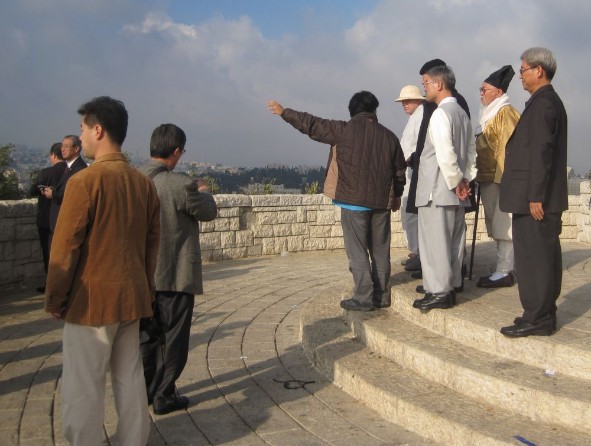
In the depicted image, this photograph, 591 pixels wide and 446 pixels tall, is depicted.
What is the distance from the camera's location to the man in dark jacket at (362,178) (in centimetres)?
507

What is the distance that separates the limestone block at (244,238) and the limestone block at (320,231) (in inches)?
47.3

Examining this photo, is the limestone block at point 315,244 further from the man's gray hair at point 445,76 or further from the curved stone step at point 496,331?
the man's gray hair at point 445,76

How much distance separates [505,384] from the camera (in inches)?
139

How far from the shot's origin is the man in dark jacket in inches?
199

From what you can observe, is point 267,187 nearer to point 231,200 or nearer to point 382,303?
point 231,200

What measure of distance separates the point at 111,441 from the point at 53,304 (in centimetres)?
106

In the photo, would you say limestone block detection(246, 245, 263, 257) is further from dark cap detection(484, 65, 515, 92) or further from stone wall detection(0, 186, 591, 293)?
dark cap detection(484, 65, 515, 92)

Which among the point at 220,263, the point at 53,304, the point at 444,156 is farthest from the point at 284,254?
the point at 53,304

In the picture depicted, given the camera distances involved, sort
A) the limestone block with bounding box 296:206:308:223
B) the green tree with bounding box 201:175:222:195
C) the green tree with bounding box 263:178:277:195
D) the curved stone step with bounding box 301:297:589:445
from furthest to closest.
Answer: the green tree with bounding box 201:175:222:195 → the green tree with bounding box 263:178:277:195 → the limestone block with bounding box 296:206:308:223 → the curved stone step with bounding box 301:297:589:445

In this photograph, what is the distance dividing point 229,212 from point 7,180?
6.71 meters

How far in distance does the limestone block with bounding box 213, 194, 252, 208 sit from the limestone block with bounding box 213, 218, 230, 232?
0.77 ft

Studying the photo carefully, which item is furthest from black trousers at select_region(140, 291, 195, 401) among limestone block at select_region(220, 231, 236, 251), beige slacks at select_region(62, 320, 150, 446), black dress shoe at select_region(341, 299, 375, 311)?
limestone block at select_region(220, 231, 236, 251)

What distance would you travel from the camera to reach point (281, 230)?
1084cm

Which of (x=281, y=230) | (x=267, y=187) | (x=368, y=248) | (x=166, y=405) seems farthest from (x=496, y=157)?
(x=267, y=187)
